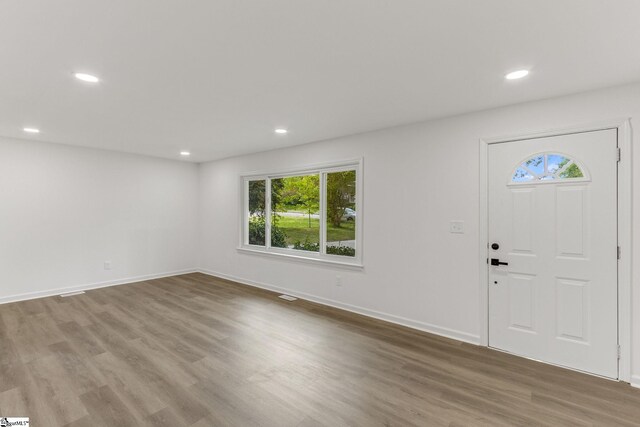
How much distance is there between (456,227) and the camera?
3230 mm

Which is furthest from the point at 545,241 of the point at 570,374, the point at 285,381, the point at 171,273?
the point at 171,273

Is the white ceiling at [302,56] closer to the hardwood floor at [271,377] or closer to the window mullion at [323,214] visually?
the window mullion at [323,214]

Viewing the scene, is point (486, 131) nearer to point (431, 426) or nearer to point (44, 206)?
point (431, 426)

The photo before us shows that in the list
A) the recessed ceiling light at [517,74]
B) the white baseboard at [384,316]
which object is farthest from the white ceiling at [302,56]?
the white baseboard at [384,316]

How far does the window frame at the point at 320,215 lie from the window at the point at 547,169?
71.6 inches

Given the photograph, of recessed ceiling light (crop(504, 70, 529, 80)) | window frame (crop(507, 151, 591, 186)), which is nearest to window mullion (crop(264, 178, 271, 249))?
window frame (crop(507, 151, 591, 186))

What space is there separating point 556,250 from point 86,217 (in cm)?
666

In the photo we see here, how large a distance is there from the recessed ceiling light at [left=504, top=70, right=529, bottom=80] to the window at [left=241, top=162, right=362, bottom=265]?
202 cm

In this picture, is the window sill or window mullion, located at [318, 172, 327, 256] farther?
window mullion, located at [318, 172, 327, 256]

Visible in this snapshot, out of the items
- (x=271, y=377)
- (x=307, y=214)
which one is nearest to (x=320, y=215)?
(x=307, y=214)

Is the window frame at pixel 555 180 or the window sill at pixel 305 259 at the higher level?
the window frame at pixel 555 180

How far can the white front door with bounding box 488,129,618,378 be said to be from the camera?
Answer: 2.49m

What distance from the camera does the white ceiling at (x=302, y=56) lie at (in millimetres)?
1577

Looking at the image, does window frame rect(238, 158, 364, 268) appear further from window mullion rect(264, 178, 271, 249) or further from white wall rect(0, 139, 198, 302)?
white wall rect(0, 139, 198, 302)
